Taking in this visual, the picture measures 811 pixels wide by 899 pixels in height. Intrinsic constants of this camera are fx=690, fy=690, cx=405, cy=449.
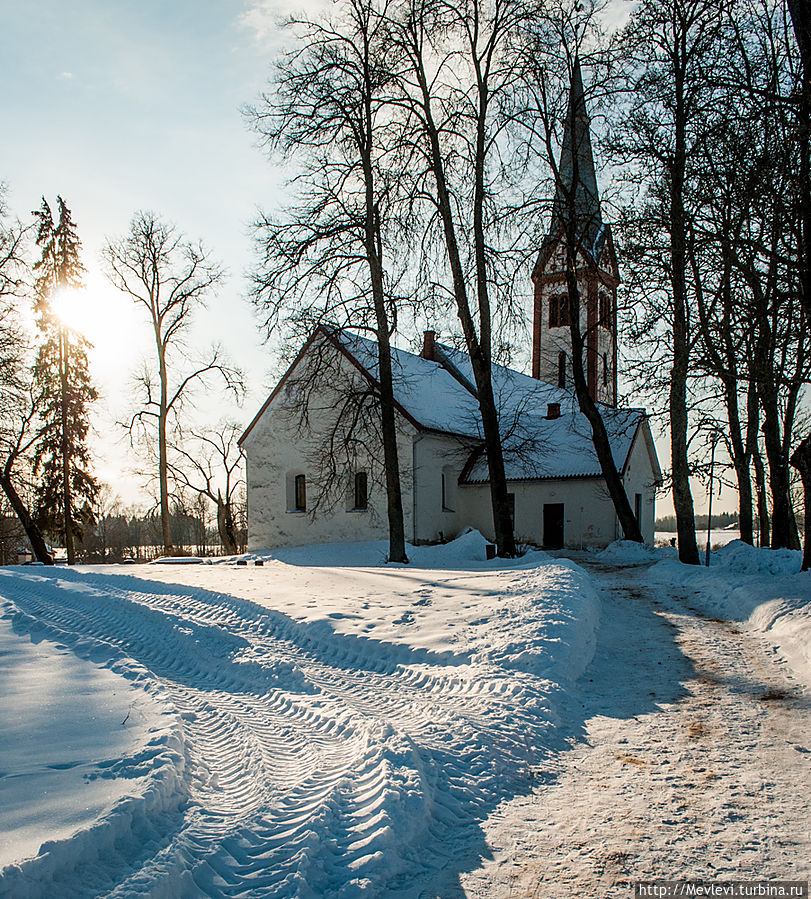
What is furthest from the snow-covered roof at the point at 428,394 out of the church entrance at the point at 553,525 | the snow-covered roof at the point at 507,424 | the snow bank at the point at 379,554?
the snow bank at the point at 379,554

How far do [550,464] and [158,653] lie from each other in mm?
21645

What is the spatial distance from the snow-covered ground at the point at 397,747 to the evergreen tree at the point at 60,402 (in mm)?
19947

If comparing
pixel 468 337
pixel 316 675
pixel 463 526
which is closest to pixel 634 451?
pixel 463 526

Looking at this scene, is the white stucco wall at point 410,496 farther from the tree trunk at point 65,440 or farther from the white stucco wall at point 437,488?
the tree trunk at point 65,440

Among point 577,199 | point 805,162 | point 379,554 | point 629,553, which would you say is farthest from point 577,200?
point 379,554

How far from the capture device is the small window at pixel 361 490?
86.7ft

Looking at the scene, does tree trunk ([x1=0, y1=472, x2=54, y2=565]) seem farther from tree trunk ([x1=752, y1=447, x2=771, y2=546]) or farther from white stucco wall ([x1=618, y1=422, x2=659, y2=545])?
tree trunk ([x1=752, y1=447, x2=771, y2=546])

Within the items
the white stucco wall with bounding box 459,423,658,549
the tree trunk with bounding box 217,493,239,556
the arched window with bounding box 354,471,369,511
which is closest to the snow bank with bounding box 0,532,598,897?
the arched window with bounding box 354,471,369,511

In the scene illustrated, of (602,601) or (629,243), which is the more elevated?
(629,243)

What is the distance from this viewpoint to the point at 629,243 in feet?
46.4

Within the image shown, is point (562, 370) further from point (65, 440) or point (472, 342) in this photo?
point (65, 440)

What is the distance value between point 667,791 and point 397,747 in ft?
5.45

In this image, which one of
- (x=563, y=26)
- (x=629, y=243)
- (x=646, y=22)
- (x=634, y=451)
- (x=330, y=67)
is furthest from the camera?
(x=634, y=451)

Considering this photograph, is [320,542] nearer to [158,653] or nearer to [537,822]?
[158,653]
